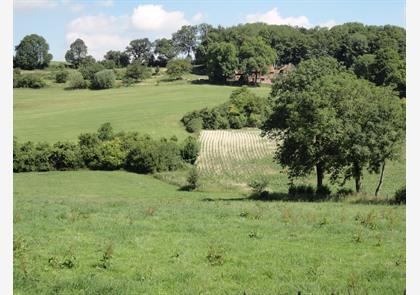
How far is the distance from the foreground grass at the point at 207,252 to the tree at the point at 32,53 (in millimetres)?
169562

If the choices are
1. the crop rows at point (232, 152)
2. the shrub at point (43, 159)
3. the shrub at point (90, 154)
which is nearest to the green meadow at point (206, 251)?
the crop rows at point (232, 152)

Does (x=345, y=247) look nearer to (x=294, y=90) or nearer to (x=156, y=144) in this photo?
(x=294, y=90)

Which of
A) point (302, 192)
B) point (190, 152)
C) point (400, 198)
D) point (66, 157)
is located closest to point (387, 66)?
point (190, 152)

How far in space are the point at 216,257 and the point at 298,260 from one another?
2.18 m

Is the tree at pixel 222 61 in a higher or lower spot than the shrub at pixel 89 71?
higher

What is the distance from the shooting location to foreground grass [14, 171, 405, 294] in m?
10.8

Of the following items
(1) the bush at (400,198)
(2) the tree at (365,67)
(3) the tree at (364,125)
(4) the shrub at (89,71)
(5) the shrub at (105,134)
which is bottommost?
(5) the shrub at (105,134)

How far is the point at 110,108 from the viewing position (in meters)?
123

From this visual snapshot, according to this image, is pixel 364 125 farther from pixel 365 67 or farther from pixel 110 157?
pixel 365 67

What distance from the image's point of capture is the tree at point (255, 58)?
503ft

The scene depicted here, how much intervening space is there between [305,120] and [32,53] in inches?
6356

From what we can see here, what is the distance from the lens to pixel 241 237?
1539 cm

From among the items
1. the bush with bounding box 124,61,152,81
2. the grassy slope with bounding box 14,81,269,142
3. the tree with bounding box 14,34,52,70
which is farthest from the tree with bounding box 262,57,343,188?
Answer: the tree with bounding box 14,34,52,70

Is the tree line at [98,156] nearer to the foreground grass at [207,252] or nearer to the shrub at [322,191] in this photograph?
the shrub at [322,191]
